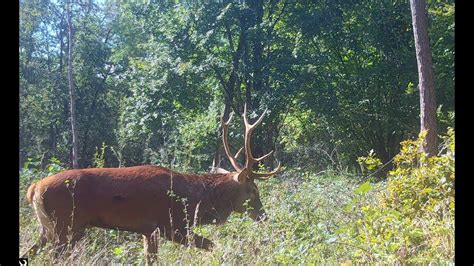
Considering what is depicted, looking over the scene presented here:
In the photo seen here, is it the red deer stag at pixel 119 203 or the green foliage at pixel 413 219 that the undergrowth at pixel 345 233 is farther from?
the red deer stag at pixel 119 203

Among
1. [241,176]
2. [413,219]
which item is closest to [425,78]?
[241,176]

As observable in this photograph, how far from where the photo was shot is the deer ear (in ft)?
28.3

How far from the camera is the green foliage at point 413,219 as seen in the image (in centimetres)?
494

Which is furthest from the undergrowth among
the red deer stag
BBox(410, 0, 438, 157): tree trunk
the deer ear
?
BBox(410, 0, 438, 157): tree trunk

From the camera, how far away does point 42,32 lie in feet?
107

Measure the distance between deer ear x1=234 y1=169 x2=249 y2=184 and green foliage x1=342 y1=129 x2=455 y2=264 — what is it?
2158mm

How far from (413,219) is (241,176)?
3.11 m

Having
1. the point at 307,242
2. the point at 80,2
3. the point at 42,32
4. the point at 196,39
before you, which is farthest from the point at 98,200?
the point at 42,32

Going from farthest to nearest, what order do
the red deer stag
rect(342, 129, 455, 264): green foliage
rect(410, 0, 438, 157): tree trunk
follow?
1. rect(410, 0, 438, 157): tree trunk
2. the red deer stag
3. rect(342, 129, 455, 264): green foliage

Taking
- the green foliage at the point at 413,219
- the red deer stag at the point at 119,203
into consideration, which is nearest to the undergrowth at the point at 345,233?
the green foliage at the point at 413,219

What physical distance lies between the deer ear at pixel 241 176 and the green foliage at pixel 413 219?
85.0 inches

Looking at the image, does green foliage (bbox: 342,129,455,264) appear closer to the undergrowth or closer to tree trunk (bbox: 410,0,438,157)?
the undergrowth
